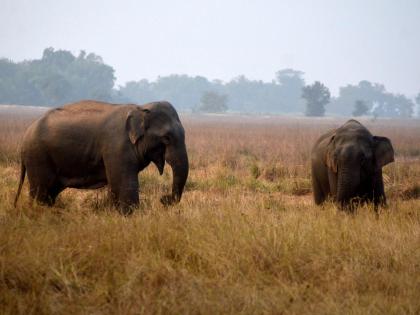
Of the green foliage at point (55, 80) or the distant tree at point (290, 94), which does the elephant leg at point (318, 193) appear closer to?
the green foliage at point (55, 80)

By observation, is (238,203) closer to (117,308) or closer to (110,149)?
(110,149)

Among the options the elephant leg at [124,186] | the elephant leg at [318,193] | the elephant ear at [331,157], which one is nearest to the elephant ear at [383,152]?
the elephant ear at [331,157]

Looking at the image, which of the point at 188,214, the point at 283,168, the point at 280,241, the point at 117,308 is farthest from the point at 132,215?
the point at 283,168

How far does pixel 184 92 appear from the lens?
579 ft

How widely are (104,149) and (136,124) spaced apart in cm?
54

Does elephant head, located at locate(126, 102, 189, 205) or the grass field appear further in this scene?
→ elephant head, located at locate(126, 102, 189, 205)

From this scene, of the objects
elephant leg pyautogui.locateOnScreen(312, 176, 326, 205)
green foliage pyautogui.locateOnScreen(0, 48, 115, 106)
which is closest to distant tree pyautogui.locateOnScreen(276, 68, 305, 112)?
green foliage pyautogui.locateOnScreen(0, 48, 115, 106)

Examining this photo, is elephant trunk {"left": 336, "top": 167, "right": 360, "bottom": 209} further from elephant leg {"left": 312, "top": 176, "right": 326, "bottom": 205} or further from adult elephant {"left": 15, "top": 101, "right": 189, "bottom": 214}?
adult elephant {"left": 15, "top": 101, "right": 189, "bottom": 214}

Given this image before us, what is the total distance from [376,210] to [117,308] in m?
5.16

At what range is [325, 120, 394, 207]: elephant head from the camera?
9.11m

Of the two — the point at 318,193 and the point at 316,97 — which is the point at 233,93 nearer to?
the point at 316,97

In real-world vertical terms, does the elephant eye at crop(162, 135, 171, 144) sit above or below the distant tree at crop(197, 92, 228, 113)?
above

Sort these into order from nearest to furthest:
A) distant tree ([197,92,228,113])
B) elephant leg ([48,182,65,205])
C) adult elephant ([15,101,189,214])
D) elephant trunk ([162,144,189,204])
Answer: elephant trunk ([162,144,189,204]) → adult elephant ([15,101,189,214]) → elephant leg ([48,182,65,205]) → distant tree ([197,92,228,113])

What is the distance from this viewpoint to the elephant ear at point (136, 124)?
846cm
